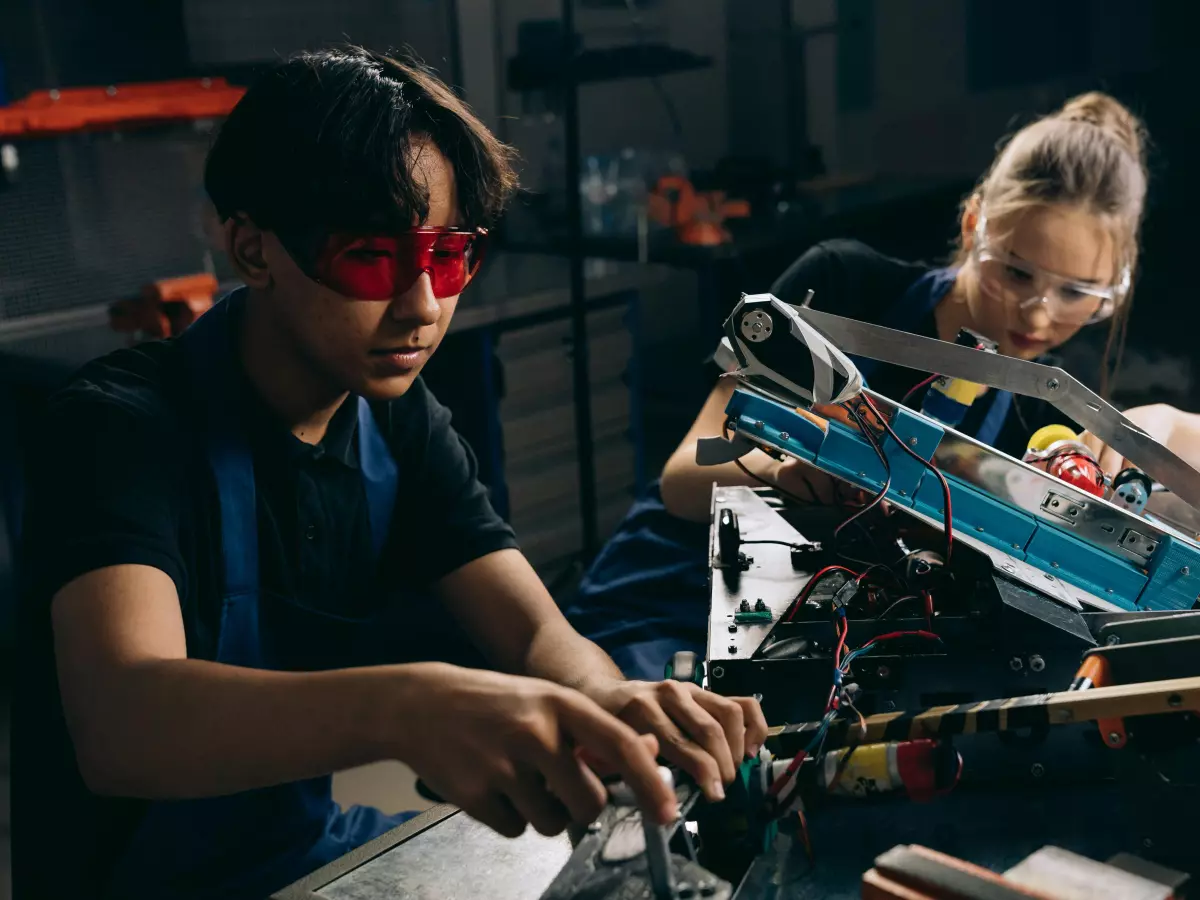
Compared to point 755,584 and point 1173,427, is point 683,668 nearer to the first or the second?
point 755,584

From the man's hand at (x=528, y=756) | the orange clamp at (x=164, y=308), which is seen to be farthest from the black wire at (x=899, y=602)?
the orange clamp at (x=164, y=308)

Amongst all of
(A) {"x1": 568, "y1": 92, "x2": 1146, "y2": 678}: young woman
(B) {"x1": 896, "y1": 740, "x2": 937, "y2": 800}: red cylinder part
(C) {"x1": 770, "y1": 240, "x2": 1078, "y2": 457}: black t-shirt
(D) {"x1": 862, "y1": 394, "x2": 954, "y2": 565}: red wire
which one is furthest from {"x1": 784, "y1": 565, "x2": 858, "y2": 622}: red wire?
(C) {"x1": 770, "y1": 240, "x2": 1078, "y2": 457}: black t-shirt

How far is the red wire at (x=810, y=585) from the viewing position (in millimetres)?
1124

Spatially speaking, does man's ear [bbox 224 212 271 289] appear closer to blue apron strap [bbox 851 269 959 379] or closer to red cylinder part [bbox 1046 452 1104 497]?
red cylinder part [bbox 1046 452 1104 497]

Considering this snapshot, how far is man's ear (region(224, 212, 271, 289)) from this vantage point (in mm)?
1258

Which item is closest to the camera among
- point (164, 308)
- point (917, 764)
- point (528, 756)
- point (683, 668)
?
point (528, 756)

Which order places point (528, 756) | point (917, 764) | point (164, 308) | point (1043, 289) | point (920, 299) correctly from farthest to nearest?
point (164, 308) < point (920, 299) < point (1043, 289) < point (917, 764) < point (528, 756)

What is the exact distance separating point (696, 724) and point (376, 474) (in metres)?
0.70

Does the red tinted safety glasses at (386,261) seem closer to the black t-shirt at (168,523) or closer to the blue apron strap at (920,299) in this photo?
the black t-shirt at (168,523)

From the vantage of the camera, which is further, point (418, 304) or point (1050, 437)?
point (1050, 437)

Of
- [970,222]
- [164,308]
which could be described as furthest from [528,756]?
[164,308]

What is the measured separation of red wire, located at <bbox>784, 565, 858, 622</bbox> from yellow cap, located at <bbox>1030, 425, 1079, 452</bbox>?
0.33 meters

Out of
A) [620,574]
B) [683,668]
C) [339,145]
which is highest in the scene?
[339,145]

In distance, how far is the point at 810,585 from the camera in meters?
1.16
